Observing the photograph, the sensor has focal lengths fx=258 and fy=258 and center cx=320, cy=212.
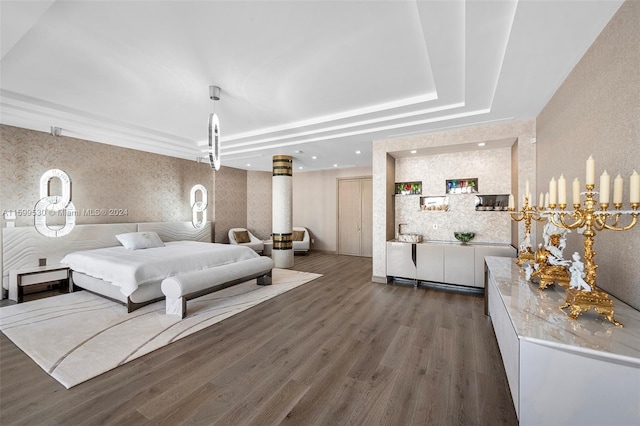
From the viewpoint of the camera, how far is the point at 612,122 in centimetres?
Result: 175

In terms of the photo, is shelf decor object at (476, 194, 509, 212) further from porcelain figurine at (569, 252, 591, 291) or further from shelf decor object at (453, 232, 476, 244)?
porcelain figurine at (569, 252, 591, 291)

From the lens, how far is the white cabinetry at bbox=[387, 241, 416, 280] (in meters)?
4.61

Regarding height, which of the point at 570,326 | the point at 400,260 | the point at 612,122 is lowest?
the point at 400,260

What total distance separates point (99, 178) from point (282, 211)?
369 cm

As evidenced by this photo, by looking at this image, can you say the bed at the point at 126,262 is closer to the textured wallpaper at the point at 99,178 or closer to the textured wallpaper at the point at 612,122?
the textured wallpaper at the point at 99,178

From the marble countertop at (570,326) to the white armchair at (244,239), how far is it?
625cm

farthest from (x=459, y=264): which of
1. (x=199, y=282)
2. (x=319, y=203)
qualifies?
(x=319, y=203)

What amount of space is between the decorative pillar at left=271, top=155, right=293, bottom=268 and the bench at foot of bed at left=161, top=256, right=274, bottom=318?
70.0 inches

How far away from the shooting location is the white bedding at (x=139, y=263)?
3.38 metres

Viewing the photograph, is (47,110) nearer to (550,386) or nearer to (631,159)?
(550,386)

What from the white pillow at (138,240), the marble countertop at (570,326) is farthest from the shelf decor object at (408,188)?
the white pillow at (138,240)

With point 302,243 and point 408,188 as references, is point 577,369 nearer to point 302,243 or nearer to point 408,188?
point 408,188

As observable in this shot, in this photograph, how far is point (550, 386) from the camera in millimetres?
1229

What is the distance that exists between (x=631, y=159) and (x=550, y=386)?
144 cm
